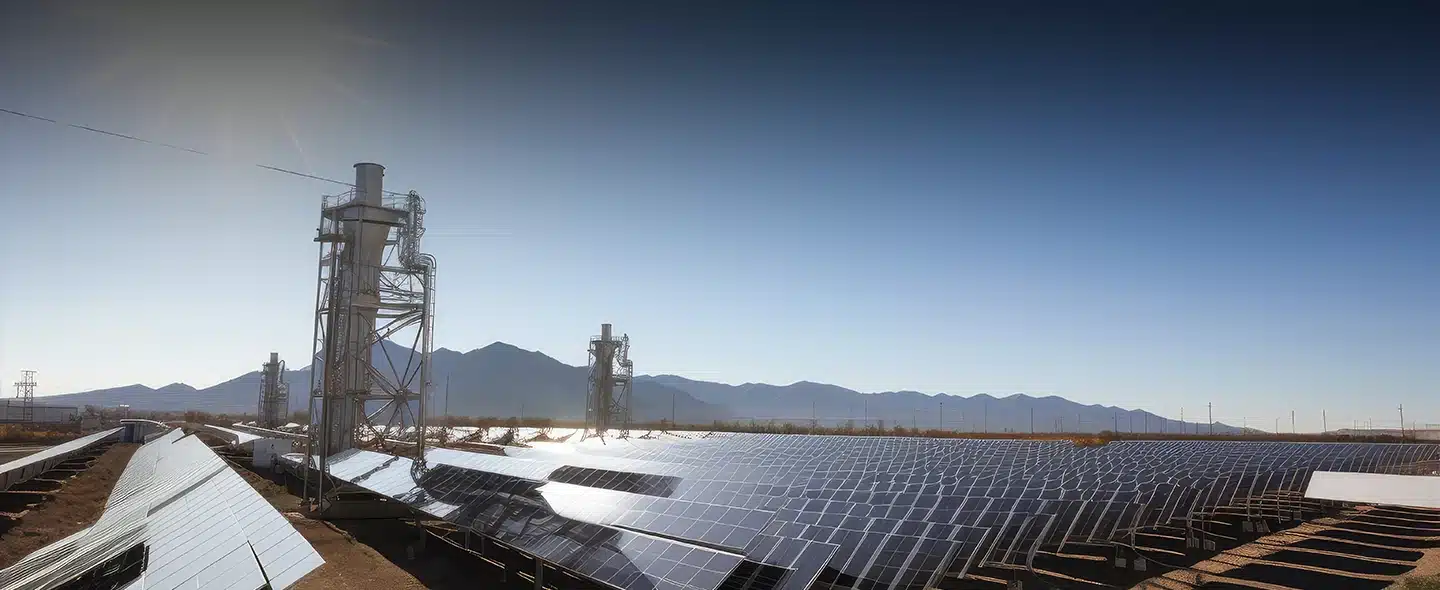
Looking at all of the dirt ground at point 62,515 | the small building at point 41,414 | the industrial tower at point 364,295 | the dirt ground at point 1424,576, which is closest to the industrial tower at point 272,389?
the small building at point 41,414

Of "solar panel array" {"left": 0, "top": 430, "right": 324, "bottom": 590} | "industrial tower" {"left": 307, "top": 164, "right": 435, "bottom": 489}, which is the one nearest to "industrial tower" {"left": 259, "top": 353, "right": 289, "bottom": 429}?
"industrial tower" {"left": 307, "top": 164, "right": 435, "bottom": 489}

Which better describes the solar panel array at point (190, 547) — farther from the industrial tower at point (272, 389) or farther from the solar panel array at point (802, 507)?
the industrial tower at point (272, 389)

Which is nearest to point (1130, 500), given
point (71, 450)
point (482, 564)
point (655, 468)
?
point (655, 468)

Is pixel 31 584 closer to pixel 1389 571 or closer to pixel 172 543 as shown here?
pixel 172 543

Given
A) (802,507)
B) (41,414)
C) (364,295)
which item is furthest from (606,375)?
(41,414)

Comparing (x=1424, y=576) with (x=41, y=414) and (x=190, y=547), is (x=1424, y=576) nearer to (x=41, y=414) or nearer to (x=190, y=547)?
(x=190, y=547)

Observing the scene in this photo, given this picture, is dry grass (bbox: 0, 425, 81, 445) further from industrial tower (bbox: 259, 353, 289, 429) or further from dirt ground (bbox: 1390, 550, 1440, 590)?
dirt ground (bbox: 1390, 550, 1440, 590)
